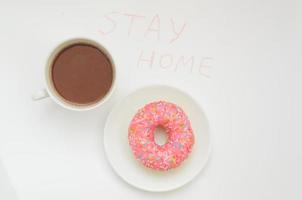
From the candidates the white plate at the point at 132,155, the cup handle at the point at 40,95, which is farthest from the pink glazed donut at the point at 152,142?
the cup handle at the point at 40,95

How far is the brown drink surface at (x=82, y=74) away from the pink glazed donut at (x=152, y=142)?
7cm

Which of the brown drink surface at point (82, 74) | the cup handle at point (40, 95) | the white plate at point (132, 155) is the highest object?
the brown drink surface at point (82, 74)

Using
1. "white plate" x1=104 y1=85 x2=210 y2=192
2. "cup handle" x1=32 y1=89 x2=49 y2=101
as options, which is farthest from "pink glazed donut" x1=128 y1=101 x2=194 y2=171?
"cup handle" x1=32 y1=89 x2=49 y2=101

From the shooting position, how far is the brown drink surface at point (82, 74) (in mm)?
794

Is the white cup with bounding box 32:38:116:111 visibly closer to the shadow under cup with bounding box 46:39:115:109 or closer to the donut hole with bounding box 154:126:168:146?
the shadow under cup with bounding box 46:39:115:109

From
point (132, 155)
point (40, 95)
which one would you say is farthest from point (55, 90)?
point (132, 155)

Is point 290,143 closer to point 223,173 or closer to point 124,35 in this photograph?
point 223,173

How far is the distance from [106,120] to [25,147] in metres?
0.14

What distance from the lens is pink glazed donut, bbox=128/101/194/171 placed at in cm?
80

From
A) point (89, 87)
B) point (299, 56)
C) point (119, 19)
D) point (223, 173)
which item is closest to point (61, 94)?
point (89, 87)

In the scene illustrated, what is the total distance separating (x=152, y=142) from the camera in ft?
2.66

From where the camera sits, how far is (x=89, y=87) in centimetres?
80

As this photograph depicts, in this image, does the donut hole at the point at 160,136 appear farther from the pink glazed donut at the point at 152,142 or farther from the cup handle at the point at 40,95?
the cup handle at the point at 40,95

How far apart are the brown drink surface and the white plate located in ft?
0.16
